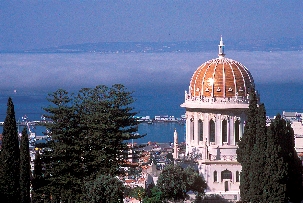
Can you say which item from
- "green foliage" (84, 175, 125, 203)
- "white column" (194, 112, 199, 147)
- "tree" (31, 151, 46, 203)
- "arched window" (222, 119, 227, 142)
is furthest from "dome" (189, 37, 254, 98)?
"tree" (31, 151, 46, 203)

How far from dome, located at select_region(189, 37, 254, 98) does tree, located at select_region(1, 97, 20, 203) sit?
8.89 meters

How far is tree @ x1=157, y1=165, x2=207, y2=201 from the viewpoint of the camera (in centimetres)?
2895

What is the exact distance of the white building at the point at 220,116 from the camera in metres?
31.2

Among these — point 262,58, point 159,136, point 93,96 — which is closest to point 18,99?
point 159,136

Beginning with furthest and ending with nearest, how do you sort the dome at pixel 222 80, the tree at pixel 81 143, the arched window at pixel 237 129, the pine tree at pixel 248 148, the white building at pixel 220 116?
the arched window at pixel 237 129 → the dome at pixel 222 80 → the white building at pixel 220 116 → the tree at pixel 81 143 → the pine tree at pixel 248 148

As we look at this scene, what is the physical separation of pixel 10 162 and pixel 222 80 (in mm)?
9948

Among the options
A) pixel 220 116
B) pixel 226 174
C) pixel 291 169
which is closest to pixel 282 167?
pixel 291 169

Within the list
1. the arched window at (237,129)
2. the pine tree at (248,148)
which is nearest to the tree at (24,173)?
the pine tree at (248,148)

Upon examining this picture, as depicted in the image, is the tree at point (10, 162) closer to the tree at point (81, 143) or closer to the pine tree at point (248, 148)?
the tree at point (81, 143)

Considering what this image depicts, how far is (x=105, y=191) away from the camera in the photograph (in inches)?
1048

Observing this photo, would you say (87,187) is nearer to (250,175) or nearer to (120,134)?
(120,134)

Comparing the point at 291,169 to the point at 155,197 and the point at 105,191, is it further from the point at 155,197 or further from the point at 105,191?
the point at 105,191

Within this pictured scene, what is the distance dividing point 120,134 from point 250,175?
22.1 ft

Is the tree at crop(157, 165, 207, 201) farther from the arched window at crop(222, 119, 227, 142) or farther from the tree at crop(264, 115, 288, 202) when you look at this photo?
the tree at crop(264, 115, 288, 202)
